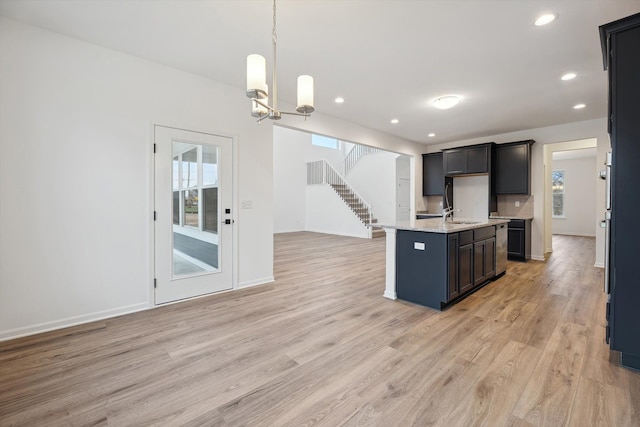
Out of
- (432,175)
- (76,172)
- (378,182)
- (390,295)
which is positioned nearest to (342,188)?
(378,182)

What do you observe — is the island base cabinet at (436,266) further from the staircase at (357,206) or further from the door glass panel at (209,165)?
the staircase at (357,206)

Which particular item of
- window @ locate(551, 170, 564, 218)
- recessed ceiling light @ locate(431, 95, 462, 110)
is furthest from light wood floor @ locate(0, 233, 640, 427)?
window @ locate(551, 170, 564, 218)

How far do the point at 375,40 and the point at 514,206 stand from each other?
Result: 216 inches

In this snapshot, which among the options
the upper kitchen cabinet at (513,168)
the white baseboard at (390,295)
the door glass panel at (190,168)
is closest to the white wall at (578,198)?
the upper kitchen cabinet at (513,168)

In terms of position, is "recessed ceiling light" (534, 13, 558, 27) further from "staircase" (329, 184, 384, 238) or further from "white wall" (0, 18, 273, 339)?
"staircase" (329, 184, 384, 238)

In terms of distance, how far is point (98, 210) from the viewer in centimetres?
296

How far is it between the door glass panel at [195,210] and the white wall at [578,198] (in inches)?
471

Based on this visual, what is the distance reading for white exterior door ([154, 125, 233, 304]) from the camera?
3359 mm

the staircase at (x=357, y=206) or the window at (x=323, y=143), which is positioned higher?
the window at (x=323, y=143)

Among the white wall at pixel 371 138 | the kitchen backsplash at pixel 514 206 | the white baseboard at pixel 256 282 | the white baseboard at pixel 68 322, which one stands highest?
the white wall at pixel 371 138

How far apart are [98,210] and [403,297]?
3.55 metres

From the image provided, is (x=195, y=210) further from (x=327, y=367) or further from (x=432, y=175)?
(x=432, y=175)

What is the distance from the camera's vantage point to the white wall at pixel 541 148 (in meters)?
5.28

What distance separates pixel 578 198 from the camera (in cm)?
1000
